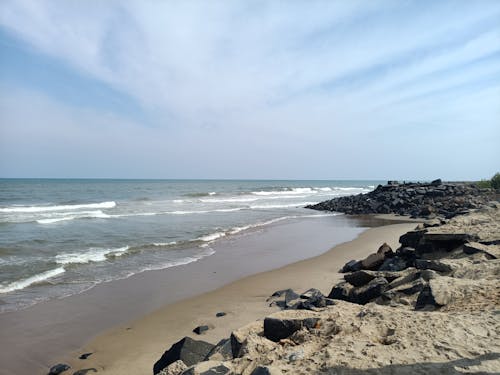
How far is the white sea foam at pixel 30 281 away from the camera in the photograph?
8.40 meters

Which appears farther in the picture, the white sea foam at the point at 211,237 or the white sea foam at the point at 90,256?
the white sea foam at the point at 211,237

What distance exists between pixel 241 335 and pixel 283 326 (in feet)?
1.68

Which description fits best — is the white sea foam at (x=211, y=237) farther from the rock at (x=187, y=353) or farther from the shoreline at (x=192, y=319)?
the rock at (x=187, y=353)

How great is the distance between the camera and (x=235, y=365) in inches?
138

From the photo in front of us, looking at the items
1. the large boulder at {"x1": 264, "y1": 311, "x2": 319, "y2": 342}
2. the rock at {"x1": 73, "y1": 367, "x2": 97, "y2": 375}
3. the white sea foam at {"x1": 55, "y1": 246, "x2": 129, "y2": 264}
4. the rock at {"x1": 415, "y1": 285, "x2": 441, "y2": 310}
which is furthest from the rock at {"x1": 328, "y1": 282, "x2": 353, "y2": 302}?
the white sea foam at {"x1": 55, "y1": 246, "x2": 129, "y2": 264}

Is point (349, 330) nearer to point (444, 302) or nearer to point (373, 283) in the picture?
point (444, 302)

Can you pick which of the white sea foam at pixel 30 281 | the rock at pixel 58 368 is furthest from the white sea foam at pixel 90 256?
the rock at pixel 58 368

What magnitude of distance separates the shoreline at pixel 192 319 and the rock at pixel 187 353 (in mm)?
651

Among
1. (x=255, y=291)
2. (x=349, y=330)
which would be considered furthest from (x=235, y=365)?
(x=255, y=291)

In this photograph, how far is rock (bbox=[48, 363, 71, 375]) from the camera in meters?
4.96

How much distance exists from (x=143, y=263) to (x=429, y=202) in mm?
23080

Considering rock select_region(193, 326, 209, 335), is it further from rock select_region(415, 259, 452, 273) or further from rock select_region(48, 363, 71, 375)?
rock select_region(415, 259, 452, 273)

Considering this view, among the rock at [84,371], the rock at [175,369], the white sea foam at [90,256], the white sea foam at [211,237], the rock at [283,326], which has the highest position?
the rock at [283,326]

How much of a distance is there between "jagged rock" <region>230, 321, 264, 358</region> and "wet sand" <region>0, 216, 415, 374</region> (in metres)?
1.76
